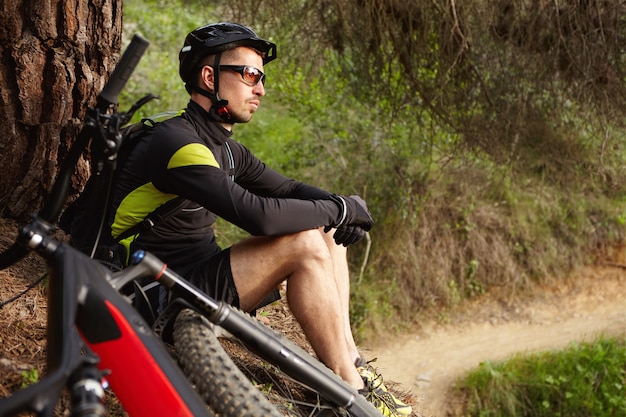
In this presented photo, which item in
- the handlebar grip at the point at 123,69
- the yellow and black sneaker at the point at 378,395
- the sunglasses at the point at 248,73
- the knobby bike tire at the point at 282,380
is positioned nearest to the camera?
the handlebar grip at the point at 123,69

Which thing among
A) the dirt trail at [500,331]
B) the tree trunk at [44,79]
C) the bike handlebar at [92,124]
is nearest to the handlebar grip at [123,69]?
the bike handlebar at [92,124]

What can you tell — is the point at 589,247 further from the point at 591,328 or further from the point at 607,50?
the point at 607,50

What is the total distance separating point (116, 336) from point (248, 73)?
5.08 ft

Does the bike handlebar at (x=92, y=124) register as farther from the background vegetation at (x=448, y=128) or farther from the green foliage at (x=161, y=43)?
the green foliage at (x=161, y=43)

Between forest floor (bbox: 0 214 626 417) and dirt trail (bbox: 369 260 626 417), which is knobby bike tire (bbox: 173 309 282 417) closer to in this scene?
forest floor (bbox: 0 214 626 417)

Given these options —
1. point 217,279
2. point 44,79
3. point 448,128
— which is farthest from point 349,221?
point 448,128

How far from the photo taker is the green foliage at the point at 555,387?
19.8ft

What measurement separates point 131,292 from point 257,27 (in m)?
4.59

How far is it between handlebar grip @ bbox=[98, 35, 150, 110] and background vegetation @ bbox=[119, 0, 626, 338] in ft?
12.6

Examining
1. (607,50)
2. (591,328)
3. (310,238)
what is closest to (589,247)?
(591,328)

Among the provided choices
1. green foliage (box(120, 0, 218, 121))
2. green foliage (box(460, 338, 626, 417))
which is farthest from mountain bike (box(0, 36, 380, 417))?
green foliage (box(120, 0, 218, 121))

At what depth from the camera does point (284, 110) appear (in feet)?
29.3

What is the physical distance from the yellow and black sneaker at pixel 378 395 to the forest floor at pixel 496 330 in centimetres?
280

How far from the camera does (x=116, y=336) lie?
1.79 meters
